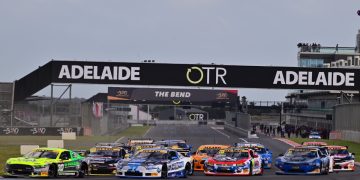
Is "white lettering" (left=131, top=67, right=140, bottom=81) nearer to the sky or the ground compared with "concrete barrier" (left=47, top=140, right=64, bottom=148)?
nearer to the sky

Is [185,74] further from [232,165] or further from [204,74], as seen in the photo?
[232,165]

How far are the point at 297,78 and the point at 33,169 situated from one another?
3174 centimetres

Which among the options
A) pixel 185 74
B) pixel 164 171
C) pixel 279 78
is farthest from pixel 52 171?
pixel 279 78

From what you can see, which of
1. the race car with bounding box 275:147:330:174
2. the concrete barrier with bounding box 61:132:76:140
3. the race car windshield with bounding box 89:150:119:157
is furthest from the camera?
the concrete barrier with bounding box 61:132:76:140

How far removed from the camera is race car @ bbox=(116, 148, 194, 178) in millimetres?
22750

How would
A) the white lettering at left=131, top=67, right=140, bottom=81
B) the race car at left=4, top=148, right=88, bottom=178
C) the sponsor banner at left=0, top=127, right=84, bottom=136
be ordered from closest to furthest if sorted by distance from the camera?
1. the race car at left=4, top=148, right=88, bottom=178
2. the white lettering at left=131, top=67, right=140, bottom=81
3. the sponsor banner at left=0, top=127, right=84, bottom=136

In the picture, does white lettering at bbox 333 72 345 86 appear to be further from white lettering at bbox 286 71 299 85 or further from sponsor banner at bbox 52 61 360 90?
white lettering at bbox 286 71 299 85

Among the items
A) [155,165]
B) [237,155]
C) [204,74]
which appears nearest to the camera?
[155,165]

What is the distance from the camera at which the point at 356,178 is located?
82.5 ft

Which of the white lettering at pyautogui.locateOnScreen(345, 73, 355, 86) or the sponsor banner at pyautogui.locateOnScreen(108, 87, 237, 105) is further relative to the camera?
the sponsor banner at pyautogui.locateOnScreen(108, 87, 237, 105)

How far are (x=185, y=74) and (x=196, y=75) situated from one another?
2.67 ft

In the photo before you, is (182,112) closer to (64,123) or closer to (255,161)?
(64,123)

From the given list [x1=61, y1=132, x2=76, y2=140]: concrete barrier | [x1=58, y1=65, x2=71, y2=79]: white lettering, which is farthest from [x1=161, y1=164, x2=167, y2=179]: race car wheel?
Answer: [x1=58, y1=65, x2=71, y2=79]: white lettering

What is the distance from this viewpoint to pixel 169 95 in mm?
72125
